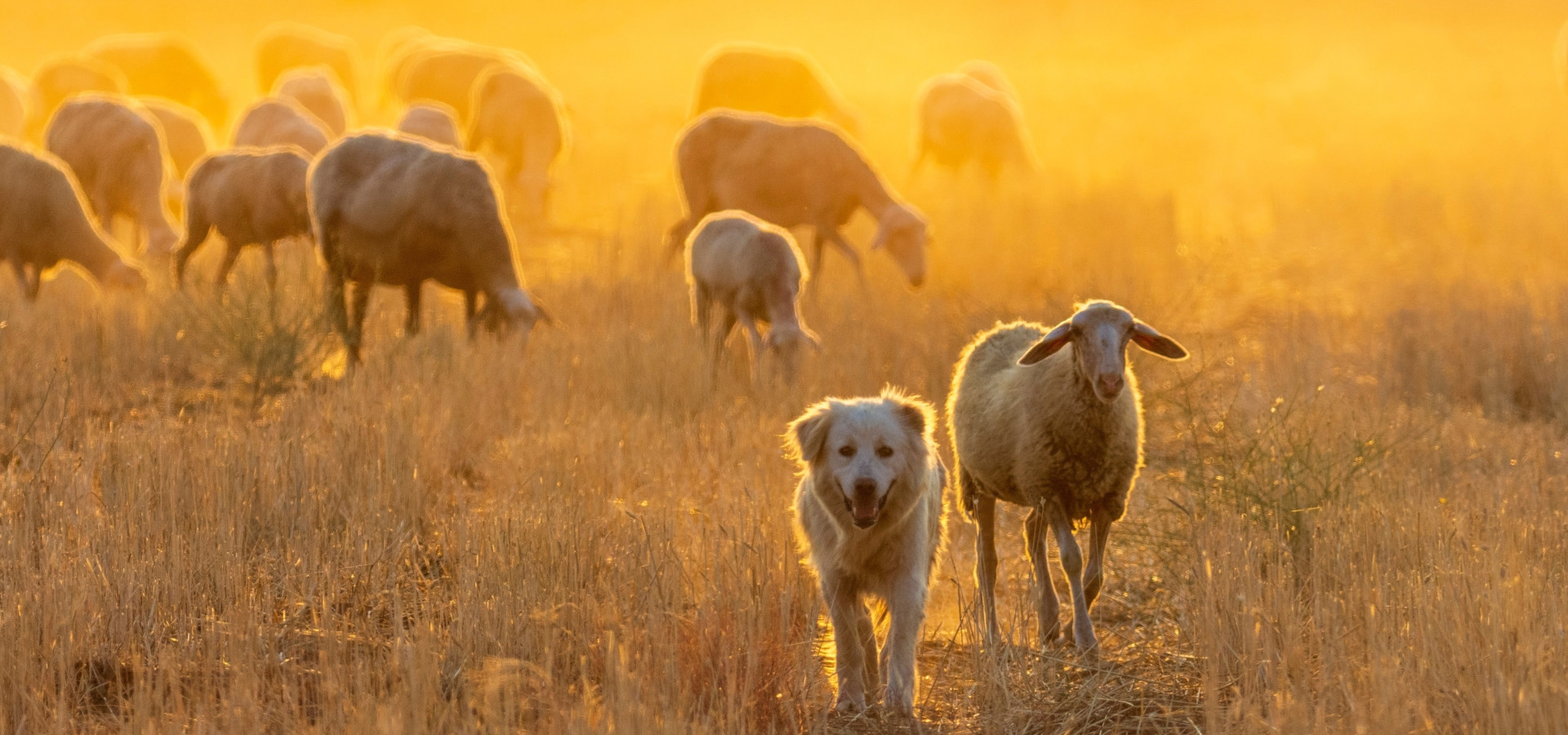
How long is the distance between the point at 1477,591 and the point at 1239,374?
4.86m

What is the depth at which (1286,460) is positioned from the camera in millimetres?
7031

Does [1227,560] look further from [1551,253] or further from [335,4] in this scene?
[335,4]

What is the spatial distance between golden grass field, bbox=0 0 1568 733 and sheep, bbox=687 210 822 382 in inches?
11.9

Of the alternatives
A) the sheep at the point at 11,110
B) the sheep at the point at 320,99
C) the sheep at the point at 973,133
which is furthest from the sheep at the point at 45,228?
the sheep at the point at 11,110

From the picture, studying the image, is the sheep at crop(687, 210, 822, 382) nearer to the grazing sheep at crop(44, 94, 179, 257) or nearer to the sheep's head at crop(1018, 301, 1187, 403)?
the sheep's head at crop(1018, 301, 1187, 403)

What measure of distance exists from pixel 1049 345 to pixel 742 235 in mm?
6059

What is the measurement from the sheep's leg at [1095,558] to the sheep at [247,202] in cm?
956

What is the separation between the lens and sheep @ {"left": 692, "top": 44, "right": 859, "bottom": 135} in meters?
26.2

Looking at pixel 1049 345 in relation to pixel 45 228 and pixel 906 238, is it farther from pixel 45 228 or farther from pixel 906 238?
pixel 45 228

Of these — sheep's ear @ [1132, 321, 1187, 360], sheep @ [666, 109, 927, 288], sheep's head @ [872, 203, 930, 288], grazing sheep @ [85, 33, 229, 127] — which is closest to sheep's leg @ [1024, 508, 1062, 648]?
sheep's ear @ [1132, 321, 1187, 360]

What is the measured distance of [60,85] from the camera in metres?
27.8

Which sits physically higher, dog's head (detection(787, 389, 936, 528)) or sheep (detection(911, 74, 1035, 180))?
sheep (detection(911, 74, 1035, 180))

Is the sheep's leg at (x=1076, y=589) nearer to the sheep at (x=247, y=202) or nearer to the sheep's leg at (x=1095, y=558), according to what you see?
the sheep's leg at (x=1095, y=558)

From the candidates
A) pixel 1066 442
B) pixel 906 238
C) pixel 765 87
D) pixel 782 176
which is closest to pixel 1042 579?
pixel 1066 442
